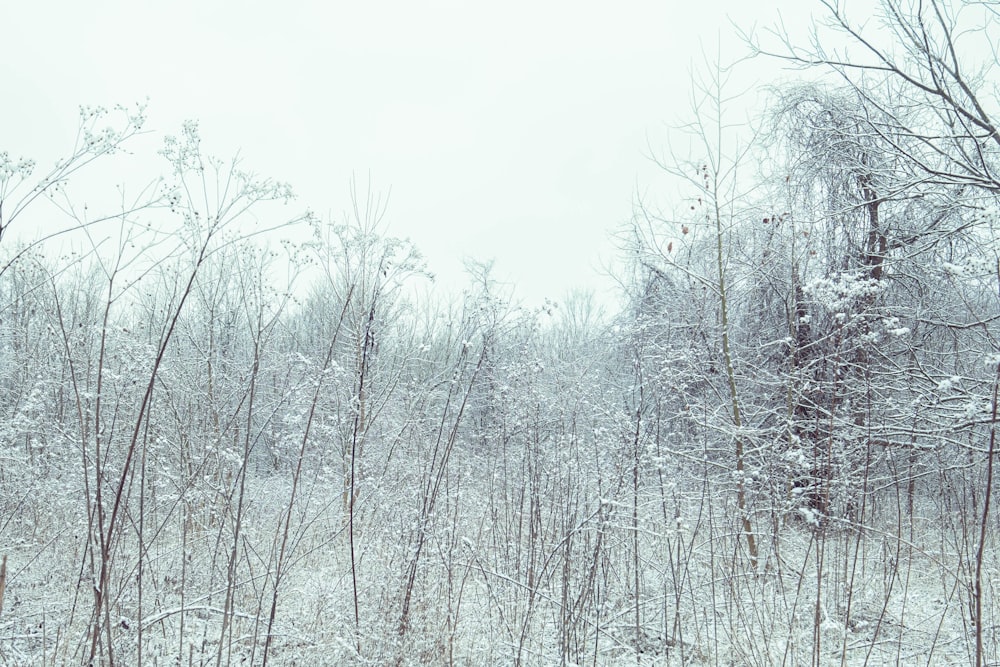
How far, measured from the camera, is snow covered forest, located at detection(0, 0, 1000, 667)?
328 centimetres

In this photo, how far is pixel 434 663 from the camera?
134 inches

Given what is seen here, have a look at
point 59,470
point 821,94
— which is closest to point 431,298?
point 59,470

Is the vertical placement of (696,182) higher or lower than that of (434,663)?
higher

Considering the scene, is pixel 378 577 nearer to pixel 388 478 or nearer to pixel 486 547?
pixel 486 547

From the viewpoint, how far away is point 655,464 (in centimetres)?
416

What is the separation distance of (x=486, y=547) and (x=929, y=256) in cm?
519

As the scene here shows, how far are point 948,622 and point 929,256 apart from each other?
349cm

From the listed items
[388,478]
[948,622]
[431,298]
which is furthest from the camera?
[431,298]

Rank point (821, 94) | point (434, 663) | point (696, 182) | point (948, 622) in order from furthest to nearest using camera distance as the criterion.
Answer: point (821, 94)
point (696, 182)
point (948, 622)
point (434, 663)

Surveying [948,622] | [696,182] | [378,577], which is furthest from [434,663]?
[696,182]

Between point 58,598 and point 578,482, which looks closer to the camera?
point 578,482

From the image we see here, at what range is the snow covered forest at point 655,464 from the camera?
3.28 m

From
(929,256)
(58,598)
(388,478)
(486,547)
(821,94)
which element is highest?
(821,94)

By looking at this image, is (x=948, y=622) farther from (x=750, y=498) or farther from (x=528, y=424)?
(x=528, y=424)
